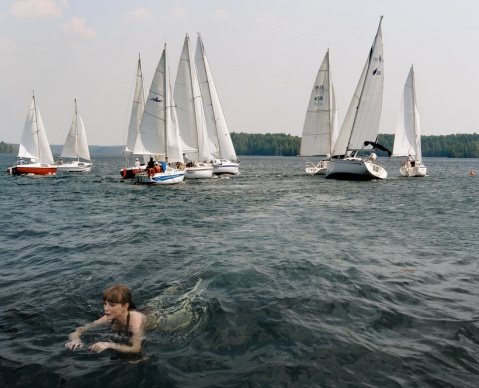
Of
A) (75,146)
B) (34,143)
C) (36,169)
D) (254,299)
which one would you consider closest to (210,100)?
(34,143)

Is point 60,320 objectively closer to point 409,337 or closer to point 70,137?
point 409,337

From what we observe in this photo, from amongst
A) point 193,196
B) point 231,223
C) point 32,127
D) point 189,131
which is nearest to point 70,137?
point 32,127

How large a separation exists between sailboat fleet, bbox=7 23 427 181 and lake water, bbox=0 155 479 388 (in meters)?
23.9

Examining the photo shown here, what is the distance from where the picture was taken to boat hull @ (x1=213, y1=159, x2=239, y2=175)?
5196 centimetres

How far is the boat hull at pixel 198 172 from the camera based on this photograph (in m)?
45.2

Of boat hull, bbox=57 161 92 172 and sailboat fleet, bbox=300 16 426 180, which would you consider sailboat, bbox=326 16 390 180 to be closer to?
sailboat fleet, bbox=300 16 426 180

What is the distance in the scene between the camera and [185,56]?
1834 inches

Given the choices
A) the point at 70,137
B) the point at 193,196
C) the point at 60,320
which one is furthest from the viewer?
the point at 70,137

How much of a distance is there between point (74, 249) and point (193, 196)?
18.1 metres

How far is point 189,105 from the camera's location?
47.2 meters

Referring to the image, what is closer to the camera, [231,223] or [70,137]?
[231,223]

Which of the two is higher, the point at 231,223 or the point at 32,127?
the point at 32,127

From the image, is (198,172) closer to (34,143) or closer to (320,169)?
(320,169)

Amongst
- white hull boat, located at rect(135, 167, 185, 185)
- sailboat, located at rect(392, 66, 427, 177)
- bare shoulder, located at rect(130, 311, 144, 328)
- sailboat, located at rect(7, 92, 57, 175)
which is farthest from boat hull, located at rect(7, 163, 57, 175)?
bare shoulder, located at rect(130, 311, 144, 328)
